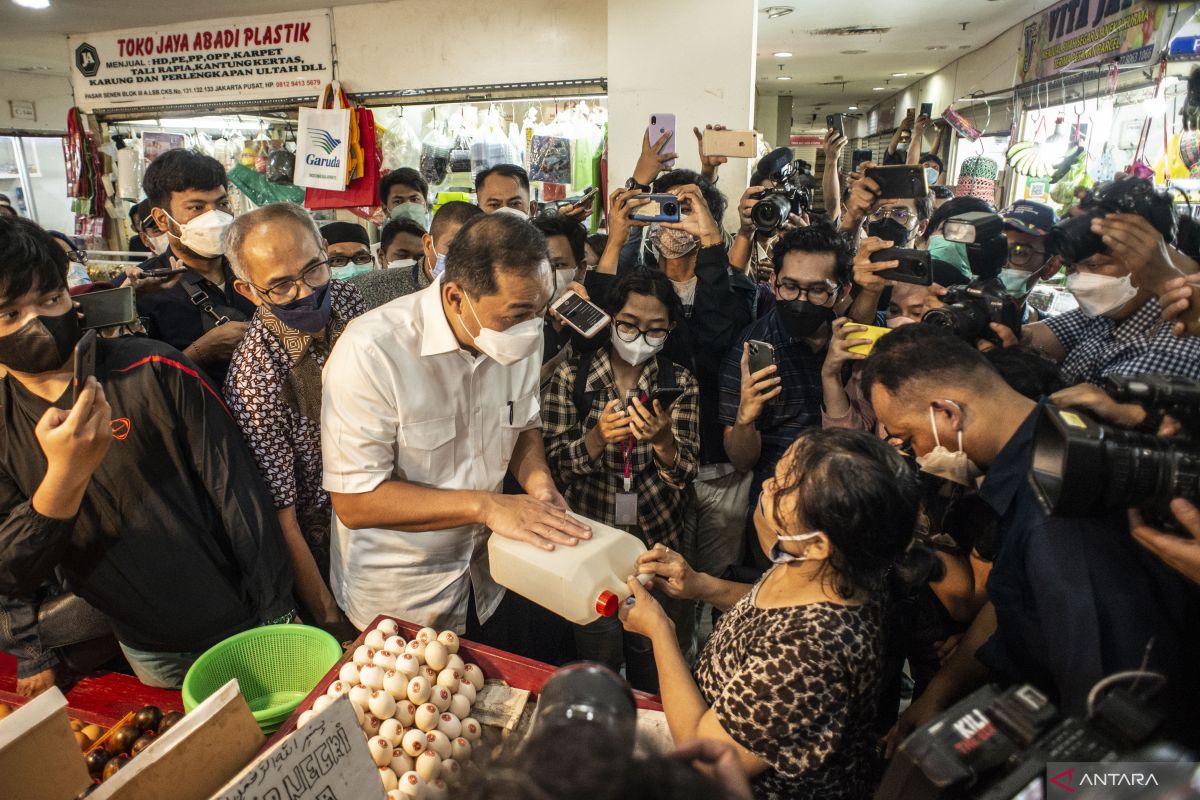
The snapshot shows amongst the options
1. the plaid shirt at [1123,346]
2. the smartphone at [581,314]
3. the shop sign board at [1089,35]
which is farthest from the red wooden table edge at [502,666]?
the shop sign board at [1089,35]

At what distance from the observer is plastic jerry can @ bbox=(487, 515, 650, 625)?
1.41 metres

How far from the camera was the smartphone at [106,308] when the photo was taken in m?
1.52

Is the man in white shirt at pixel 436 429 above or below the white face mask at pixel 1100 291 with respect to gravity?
below

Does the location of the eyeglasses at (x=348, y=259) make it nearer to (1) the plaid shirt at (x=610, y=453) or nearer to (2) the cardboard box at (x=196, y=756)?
(1) the plaid shirt at (x=610, y=453)

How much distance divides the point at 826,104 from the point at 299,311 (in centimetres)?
1678

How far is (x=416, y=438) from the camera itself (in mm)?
1672

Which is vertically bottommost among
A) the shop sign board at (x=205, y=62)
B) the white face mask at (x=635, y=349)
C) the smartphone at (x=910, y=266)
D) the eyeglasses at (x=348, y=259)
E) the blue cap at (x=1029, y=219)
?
the white face mask at (x=635, y=349)

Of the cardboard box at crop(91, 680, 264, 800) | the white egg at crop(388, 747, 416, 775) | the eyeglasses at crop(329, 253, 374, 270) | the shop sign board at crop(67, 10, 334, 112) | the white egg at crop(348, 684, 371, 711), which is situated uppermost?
the shop sign board at crop(67, 10, 334, 112)

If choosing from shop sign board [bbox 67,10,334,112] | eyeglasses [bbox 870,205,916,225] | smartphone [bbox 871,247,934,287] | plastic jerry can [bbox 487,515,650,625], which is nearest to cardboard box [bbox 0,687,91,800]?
plastic jerry can [bbox 487,515,650,625]

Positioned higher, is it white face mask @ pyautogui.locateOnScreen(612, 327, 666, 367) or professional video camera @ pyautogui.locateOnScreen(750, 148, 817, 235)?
professional video camera @ pyautogui.locateOnScreen(750, 148, 817, 235)

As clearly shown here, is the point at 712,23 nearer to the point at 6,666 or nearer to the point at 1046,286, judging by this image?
the point at 1046,286

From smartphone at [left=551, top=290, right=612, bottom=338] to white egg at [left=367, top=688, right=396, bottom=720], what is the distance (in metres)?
1.20

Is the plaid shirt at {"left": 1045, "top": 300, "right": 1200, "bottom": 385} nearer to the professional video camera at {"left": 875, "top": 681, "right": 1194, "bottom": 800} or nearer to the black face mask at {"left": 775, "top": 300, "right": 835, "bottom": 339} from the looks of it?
the black face mask at {"left": 775, "top": 300, "right": 835, "bottom": 339}

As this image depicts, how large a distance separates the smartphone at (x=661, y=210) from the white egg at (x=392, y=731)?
6.48 feet
